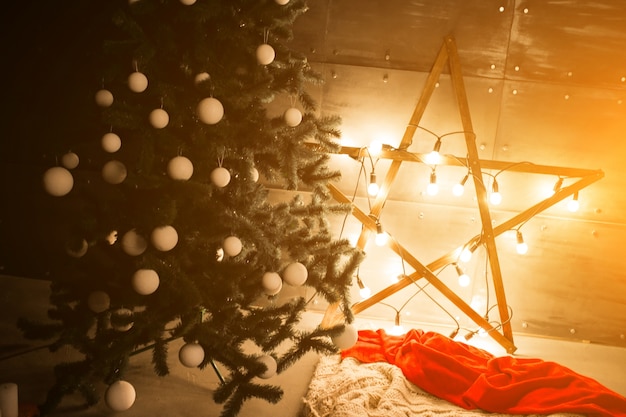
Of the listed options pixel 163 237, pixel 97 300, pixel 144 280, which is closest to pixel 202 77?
pixel 163 237

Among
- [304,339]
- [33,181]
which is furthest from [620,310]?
[33,181]

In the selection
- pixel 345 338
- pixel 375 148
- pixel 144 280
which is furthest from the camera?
pixel 375 148

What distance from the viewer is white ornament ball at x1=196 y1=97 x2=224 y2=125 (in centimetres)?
172

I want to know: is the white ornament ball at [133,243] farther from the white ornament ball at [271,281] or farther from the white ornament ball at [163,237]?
the white ornament ball at [271,281]

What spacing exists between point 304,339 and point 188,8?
4.74 ft

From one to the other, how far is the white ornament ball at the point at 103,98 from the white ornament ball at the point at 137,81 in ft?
0.47

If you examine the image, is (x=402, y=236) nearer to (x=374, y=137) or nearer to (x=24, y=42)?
(x=374, y=137)

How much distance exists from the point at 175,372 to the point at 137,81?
152 centimetres

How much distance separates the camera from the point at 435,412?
2.19 m

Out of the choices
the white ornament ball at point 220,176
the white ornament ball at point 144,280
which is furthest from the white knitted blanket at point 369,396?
the white ornament ball at point 220,176

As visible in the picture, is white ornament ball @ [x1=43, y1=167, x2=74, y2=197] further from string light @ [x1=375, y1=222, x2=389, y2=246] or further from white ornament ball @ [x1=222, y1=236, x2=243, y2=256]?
string light @ [x1=375, y1=222, x2=389, y2=246]

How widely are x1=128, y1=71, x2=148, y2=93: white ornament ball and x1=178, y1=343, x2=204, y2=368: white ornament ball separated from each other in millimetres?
996

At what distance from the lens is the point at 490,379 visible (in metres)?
2.32

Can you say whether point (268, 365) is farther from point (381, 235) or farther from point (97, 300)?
point (381, 235)
